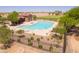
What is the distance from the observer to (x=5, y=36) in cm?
198

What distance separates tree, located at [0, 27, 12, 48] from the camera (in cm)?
198

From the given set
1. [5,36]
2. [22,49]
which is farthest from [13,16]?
[22,49]

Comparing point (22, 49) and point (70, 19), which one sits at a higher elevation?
point (70, 19)

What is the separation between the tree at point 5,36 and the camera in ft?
6.50

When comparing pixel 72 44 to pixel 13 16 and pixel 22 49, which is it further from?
pixel 13 16

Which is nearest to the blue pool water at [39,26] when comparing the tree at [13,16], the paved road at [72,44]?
the tree at [13,16]

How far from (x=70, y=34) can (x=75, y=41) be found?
80mm

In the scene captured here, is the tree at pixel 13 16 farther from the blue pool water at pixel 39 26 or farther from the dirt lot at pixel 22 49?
the dirt lot at pixel 22 49

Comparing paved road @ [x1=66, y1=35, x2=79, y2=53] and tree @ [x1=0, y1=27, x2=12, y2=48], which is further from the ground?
tree @ [x1=0, y1=27, x2=12, y2=48]

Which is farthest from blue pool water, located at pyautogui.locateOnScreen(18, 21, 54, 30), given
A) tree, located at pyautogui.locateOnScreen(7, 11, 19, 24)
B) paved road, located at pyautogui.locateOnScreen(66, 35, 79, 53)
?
paved road, located at pyautogui.locateOnScreen(66, 35, 79, 53)

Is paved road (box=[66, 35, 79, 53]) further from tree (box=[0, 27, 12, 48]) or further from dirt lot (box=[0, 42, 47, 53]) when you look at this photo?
tree (box=[0, 27, 12, 48])

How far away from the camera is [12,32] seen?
2002mm
